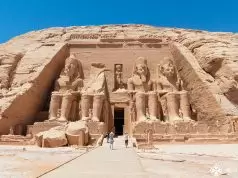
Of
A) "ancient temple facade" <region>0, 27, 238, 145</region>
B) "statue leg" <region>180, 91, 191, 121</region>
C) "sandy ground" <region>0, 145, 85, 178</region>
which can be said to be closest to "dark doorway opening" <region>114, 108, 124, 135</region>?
"ancient temple facade" <region>0, 27, 238, 145</region>

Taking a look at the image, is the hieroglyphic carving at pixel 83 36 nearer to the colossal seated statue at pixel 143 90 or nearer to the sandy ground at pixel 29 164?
the colossal seated statue at pixel 143 90

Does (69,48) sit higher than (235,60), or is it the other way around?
(69,48)

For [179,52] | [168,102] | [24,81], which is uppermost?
[179,52]

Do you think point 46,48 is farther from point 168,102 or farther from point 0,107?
point 168,102

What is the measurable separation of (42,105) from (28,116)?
6.08 feet

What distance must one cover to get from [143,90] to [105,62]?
3.50 metres

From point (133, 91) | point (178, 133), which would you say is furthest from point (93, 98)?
point (178, 133)

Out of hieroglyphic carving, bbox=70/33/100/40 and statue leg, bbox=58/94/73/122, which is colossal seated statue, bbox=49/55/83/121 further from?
hieroglyphic carving, bbox=70/33/100/40

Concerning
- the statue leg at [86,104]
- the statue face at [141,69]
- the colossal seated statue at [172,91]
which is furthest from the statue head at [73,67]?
the colossal seated statue at [172,91]

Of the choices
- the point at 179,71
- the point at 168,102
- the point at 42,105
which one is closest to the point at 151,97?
the point at 168,102

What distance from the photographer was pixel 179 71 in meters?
22.2

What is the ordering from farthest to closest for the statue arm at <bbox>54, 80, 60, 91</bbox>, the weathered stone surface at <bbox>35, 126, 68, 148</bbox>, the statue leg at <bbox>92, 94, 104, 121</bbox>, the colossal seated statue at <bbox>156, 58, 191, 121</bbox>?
1. the statue arm at <bbox>54, 80, 60, 91</bbox>
2. the colossal seated statue at <bbox>156, 58, 191, 121</bbox>
3. the statue leg at <bbox>92, 94, 104, 121</bbox>
4. the weathered stone surface at <bbox>35, 126, 68, 148</bbox>

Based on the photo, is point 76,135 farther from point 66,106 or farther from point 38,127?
point 66,106

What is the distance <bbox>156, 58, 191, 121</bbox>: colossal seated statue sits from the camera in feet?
63.8
